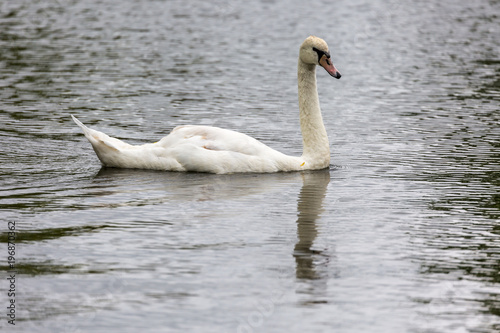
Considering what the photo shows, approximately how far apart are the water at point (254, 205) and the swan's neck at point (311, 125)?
1.06ft

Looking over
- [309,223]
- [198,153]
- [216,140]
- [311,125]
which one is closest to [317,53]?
[311,125]

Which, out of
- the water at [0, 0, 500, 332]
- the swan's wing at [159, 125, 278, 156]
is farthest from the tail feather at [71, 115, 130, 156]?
the swan's wing at [159, 125, 278, 156]

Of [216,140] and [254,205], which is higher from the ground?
[216,140]

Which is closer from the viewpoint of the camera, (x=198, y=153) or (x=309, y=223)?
(x=309, y=223)

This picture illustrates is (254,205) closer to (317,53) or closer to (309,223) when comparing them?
(309,223)

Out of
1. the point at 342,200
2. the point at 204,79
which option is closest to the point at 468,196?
the point at 342,200

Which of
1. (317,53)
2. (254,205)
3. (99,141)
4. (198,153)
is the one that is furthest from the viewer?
Answer: (317,53)

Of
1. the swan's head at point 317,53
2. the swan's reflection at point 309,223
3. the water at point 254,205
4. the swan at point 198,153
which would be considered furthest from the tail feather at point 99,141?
the swan's head at point 317,53

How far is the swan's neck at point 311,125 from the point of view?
14.3 m

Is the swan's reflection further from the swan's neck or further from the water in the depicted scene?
Answer: the swan's neck

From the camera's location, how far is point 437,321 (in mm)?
7926

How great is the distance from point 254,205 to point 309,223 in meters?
1.03

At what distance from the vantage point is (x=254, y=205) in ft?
38.9

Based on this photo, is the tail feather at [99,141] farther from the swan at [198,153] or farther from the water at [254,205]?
the water at [254,205]
